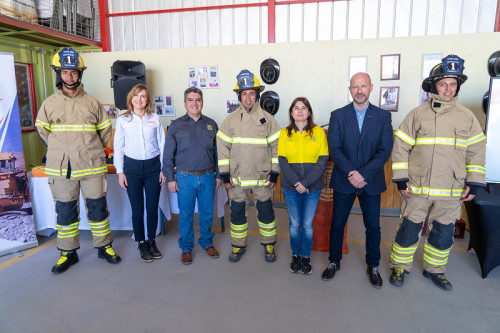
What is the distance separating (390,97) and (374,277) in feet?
9.07

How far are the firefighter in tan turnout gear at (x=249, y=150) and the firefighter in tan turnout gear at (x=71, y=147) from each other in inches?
44.8

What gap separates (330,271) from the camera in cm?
280

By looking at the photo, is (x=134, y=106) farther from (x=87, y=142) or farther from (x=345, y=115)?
(x=345, y=115)

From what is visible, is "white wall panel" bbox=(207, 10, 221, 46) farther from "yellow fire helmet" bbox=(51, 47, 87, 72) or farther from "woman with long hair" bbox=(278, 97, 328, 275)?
"woman with long hair" bbox=(278, 97, 328, 275)

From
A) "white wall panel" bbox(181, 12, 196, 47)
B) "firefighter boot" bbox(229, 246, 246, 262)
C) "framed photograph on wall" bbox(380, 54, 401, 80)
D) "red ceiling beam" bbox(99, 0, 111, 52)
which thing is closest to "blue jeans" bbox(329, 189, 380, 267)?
"firefighter boot" bbox(229, 246, 246, 262)

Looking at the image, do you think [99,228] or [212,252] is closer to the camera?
[99,228]

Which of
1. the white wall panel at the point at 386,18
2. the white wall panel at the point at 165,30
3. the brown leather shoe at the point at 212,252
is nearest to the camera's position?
the brown leather shoe at the point at 212,252

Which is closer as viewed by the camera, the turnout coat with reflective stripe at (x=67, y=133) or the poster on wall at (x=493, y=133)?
the turnout coat with reflective stripe at (x=67, y=133)

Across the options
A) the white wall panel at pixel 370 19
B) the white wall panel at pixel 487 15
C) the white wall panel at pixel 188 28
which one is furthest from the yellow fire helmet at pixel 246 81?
the white wall panel at pixel 487 15

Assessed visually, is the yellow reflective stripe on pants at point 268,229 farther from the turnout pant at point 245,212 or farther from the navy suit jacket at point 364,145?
the navy suit jacket at point 364,145

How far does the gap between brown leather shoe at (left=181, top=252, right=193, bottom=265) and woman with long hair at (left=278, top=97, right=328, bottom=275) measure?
1039 millimetres

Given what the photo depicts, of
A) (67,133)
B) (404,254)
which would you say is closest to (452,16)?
(404,254)

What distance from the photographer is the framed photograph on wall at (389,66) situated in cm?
441

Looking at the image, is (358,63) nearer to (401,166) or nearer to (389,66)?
(389,66)
